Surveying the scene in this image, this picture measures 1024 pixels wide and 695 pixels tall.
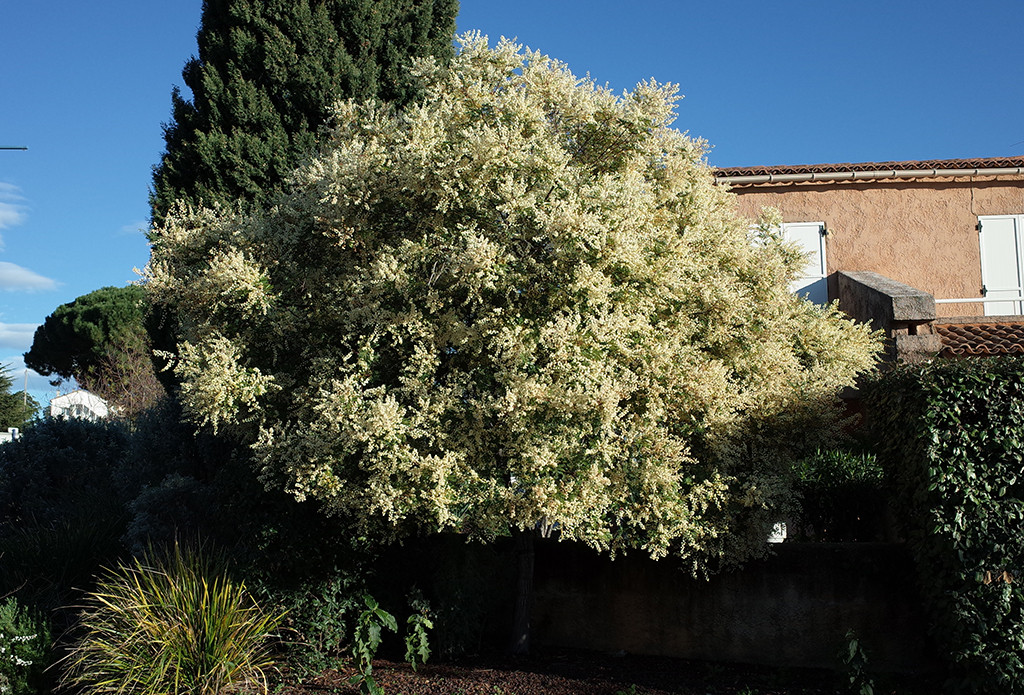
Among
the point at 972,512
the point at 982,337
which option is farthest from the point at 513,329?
the point at 982,337

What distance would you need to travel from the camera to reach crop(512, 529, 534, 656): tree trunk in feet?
27.4

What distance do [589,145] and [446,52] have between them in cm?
614

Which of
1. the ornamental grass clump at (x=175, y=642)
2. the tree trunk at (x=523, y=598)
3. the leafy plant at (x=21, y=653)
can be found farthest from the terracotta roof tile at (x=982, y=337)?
the leafy plant at (x=21, y=653)

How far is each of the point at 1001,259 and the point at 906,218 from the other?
6.31 feet

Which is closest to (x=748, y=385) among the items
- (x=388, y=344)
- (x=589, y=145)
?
(x=589, y=145)

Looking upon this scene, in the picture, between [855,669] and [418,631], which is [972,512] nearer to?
[855,669]

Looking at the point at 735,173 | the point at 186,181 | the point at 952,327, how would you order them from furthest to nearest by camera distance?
1. the point at 735,173
2. the point at 186,181
3. the point at 952,327

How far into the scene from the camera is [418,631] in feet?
25.5

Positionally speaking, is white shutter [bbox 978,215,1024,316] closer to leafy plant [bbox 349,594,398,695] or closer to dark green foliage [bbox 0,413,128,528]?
leafy plant [bbox 349,594,398,695]

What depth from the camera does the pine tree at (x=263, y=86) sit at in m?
11.6

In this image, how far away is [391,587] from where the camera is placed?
8219 mm

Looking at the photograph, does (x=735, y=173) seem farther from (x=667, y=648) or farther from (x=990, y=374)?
(x=667, y=648)

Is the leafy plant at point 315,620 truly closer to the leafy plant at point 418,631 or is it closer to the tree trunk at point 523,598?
the leafy plant at point 418,631

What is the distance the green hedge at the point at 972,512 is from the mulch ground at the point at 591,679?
2.60 feet
